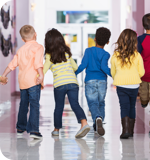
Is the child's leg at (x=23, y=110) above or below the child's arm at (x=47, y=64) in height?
below

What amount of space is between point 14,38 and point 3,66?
263 centimetres

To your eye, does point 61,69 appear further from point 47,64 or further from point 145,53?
point 145,53

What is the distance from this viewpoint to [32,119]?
267 cm

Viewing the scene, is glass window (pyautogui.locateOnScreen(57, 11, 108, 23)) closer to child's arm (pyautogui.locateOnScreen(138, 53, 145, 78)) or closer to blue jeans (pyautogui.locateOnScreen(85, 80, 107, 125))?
blue jeans (pyautogui.locateOnScreen(85, 80, 107, 125))

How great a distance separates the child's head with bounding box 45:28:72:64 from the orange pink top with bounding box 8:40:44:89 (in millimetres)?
128

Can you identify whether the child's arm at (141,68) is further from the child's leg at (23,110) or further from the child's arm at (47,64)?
the child's leg at (23,110)

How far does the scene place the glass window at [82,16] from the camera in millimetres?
11625

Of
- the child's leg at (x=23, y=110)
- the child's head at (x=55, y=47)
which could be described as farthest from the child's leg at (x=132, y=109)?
the child's leg at (x=23, y=110)

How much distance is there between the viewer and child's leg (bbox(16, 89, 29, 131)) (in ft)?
8.96

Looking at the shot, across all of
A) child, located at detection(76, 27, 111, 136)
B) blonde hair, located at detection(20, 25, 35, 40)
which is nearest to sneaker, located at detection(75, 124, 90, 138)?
child, located at detection(76, 27, 111, 136)

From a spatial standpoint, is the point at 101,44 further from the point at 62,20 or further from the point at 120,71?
the point at 62,20

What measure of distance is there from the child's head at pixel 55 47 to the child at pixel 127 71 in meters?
0.46

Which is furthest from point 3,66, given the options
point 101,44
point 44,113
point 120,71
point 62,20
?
point 62,20

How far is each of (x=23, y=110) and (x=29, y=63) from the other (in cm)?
45
